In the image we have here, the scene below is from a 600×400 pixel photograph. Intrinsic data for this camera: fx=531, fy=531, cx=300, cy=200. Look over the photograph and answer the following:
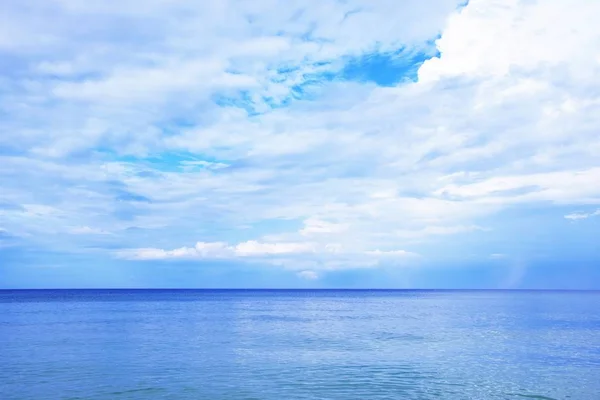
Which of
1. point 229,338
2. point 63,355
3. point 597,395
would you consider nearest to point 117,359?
point 63,355

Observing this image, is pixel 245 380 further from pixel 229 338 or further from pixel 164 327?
pixel 164 327

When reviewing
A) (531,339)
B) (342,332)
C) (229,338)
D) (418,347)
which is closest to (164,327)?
(229,338)

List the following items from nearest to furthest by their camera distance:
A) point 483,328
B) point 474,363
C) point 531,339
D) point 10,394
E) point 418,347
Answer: point 10,394
point 474,363
point 418,347
point 531,339
point 483,328

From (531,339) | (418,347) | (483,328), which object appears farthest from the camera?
(483,328)

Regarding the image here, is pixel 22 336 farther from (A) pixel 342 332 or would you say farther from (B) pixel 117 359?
(A) pixel 342 332

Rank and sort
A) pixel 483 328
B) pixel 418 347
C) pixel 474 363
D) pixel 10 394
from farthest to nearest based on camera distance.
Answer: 1. pixel 483 328
2. pixel 418 347
3. pixel 474 363
4. pixel 10 394

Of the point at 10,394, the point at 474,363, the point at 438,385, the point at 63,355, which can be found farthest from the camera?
the point at 63,355

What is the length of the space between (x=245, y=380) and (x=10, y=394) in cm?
1270

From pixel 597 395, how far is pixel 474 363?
33.3ft

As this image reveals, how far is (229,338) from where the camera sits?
174 feet

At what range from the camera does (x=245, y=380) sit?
105ft

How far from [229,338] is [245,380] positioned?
2178 cm

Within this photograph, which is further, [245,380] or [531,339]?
[531,339]

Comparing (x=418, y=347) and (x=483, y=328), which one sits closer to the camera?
(x=418, y=347)
